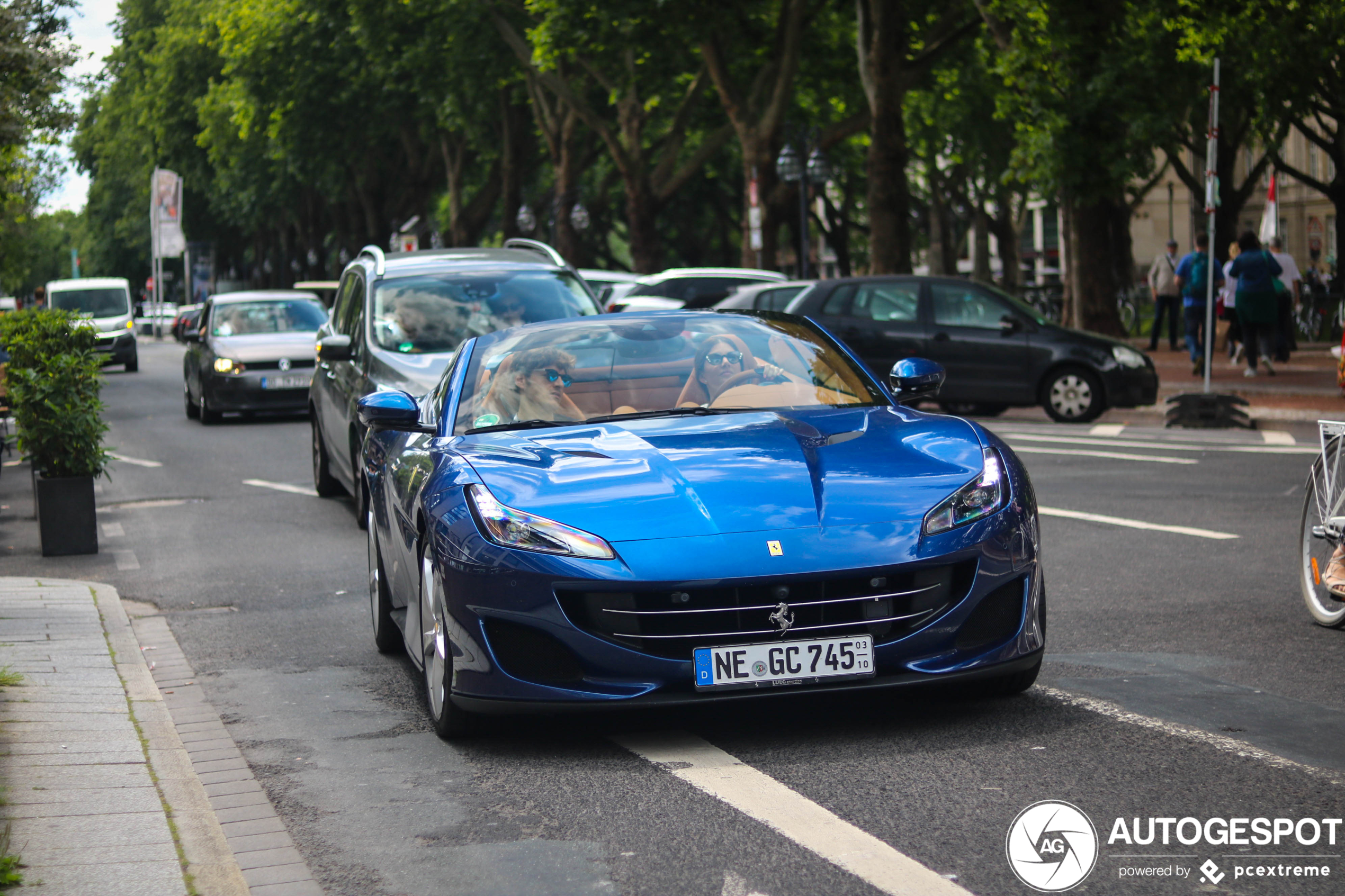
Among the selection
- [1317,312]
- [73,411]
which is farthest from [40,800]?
[1317,312]

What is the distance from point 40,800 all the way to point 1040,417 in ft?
53.9

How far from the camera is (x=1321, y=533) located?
7039 millimetres

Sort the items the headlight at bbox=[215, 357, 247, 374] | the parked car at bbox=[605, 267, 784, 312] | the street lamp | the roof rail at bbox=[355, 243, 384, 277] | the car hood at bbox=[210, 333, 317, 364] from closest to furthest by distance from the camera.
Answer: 1. the roof rail at bbox=[355, 243, 384, 277]
2. the headlight at bbox=[215, 357, 247, 374]
3. the car hood at bbox=[210, 333, 317, 364]
4. the parked car at bbox=[605, 267, 784, 312]
5. the street lamp

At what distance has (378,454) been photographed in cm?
776

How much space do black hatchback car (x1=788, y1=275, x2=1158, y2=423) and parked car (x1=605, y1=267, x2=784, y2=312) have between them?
5.52 meters

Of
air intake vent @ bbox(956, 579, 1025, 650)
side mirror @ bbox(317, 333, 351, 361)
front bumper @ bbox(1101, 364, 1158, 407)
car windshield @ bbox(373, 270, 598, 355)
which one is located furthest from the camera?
front bumper @ bbox(1101, 364, 1158, 407)

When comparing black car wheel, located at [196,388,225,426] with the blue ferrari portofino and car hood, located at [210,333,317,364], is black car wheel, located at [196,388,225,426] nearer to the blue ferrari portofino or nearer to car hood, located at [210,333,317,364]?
car hood, located at [210,333,317,364]

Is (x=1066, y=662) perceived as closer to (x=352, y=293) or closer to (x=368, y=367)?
(x=368, y=367)

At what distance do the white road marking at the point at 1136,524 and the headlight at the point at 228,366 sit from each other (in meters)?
12.6

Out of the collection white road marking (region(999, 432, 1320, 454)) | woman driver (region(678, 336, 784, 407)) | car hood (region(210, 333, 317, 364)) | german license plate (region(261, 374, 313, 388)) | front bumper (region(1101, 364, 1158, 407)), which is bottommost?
white road marking (region(999, 432, 1320, 454))

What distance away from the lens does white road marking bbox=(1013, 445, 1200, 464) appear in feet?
46.9

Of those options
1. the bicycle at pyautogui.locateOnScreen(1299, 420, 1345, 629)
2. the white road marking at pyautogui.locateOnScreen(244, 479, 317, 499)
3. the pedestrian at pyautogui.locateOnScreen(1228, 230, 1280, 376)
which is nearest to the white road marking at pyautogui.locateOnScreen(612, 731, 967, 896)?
the bicycle at pyautogui.locateOnScreen(1299, 420, 1345, 629)

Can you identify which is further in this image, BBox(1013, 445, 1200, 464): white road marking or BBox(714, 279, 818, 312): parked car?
BBox(714, 279, 818, 312): parked car

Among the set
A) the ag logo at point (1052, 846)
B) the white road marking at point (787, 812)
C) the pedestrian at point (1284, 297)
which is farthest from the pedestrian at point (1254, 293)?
the ag logo at point (1052, 846)
